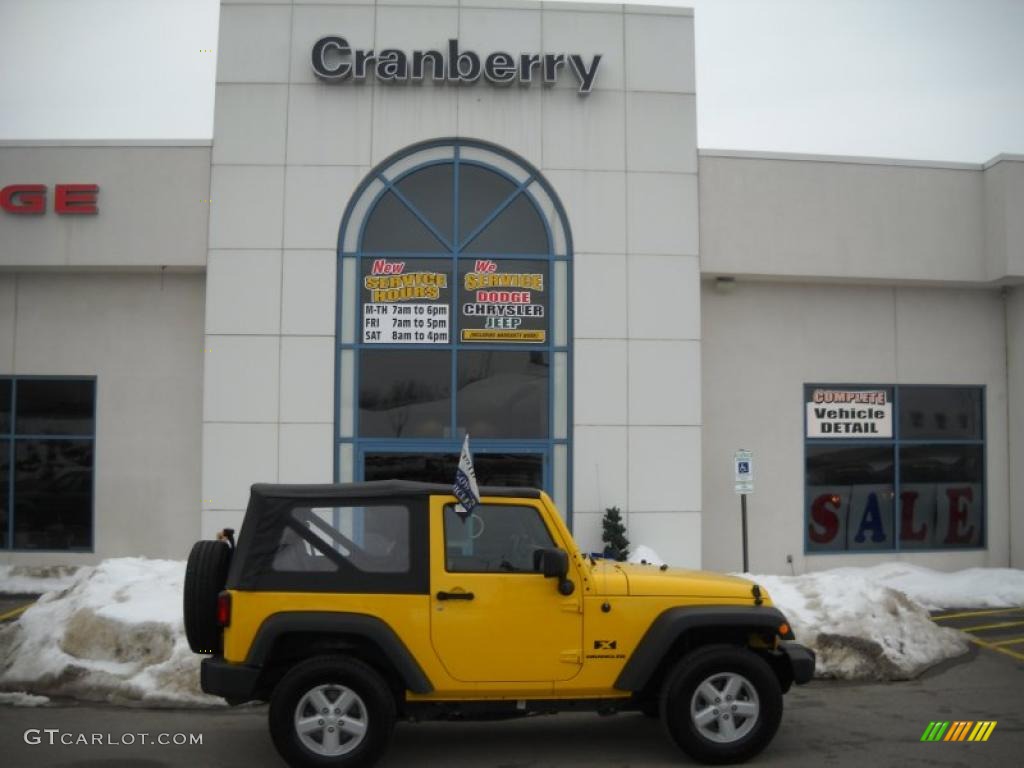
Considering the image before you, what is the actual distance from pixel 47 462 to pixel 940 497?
15024 millimetres

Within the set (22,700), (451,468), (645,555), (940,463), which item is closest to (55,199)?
(451,468)

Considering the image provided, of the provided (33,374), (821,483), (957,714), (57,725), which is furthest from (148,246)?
(957,714)

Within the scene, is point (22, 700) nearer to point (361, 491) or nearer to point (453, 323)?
point (361, 491)

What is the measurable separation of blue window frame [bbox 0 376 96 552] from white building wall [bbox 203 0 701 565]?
9.75 feet

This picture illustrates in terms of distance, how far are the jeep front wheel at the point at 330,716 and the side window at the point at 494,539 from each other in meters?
0.96

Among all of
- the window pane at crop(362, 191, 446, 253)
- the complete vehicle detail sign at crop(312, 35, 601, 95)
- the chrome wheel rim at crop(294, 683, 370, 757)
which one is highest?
the complete vehicle detail sign at crop(312, 35, 601, 95)

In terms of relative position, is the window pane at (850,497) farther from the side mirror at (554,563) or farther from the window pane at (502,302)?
the side mirror at (554,563)

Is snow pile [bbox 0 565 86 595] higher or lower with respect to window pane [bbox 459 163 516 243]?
lower

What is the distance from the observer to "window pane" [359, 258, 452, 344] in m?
14.1

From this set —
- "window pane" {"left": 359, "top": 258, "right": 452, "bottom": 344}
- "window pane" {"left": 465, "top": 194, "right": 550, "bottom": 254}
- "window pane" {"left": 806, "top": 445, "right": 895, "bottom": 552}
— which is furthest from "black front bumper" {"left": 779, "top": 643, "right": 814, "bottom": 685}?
"window pane" {"left": 806, "top": 445, "right": 895, "bottom": 552}

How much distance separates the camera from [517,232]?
14.4 m

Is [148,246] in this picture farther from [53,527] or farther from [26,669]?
[26,669]

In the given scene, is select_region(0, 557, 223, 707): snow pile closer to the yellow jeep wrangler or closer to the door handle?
the yellow jeep wrangler

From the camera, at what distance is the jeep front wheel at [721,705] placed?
6430 mm
